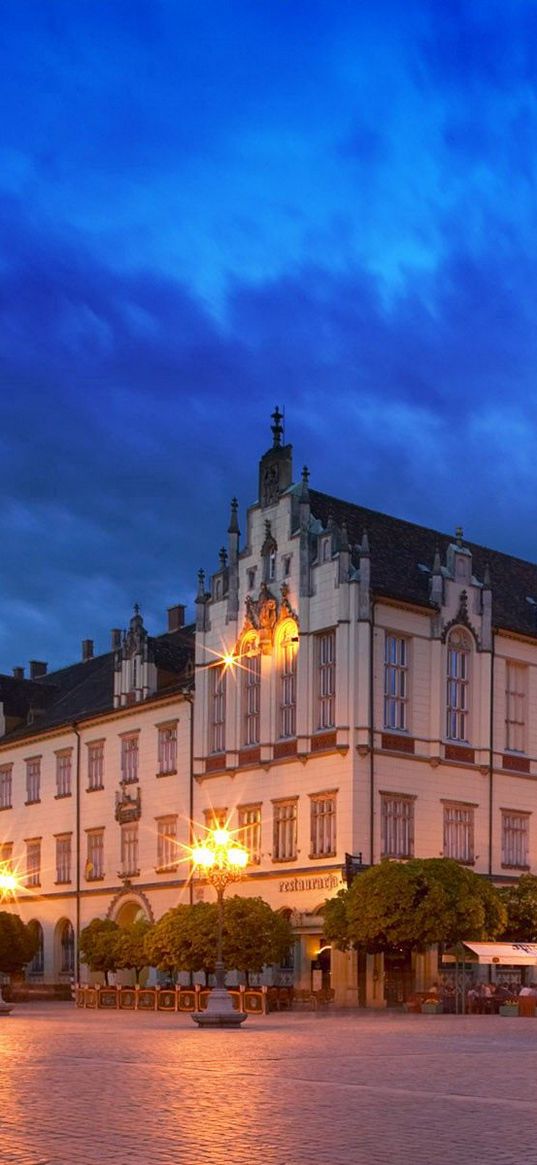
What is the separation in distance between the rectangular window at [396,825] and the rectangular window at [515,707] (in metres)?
7.01

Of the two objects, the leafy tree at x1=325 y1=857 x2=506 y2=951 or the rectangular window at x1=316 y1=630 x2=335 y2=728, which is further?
the rectangular window at x1=316 y1=630 x2=335 y2=728

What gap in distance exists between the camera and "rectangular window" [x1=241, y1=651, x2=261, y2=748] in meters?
65.8

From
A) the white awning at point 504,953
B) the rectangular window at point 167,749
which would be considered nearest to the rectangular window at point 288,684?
the rectangular window at point 167,749

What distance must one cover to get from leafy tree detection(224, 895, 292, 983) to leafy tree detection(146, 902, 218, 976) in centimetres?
66

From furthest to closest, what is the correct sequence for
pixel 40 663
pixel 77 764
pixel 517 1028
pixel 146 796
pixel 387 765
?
pixel 40 663 < pixel 77 764 < pixel 146 796 < pixel 387 765 < pixel 517 1028

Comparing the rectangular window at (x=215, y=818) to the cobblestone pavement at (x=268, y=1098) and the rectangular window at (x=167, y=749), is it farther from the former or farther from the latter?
the cobblestone pavement at (x=268, y=1098)

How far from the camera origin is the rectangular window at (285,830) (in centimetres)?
6262

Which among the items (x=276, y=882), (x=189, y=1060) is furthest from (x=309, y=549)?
(x=189, y=1060)

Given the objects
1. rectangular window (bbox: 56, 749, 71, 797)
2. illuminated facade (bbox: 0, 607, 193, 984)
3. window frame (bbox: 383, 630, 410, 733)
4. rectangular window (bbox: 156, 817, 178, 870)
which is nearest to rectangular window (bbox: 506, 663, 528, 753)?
window frame (bbox: 383, 630, 410, 733)

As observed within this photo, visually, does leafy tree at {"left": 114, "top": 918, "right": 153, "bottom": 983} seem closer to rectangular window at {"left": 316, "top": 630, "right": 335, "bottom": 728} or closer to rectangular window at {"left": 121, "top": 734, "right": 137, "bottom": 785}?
rectangular window at {"left": 121, "top": 734, "right": 137, "bottom": 785}

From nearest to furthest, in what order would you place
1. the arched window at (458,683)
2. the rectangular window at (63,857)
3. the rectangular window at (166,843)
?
the arched window at (458,683) < the rectangular window at (166,843) < the rectangular window at (63,857)

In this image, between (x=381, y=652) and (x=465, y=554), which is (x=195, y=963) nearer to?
(x=381, y=652)

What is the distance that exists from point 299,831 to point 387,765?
444 cm

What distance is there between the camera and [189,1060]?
1146 inches
